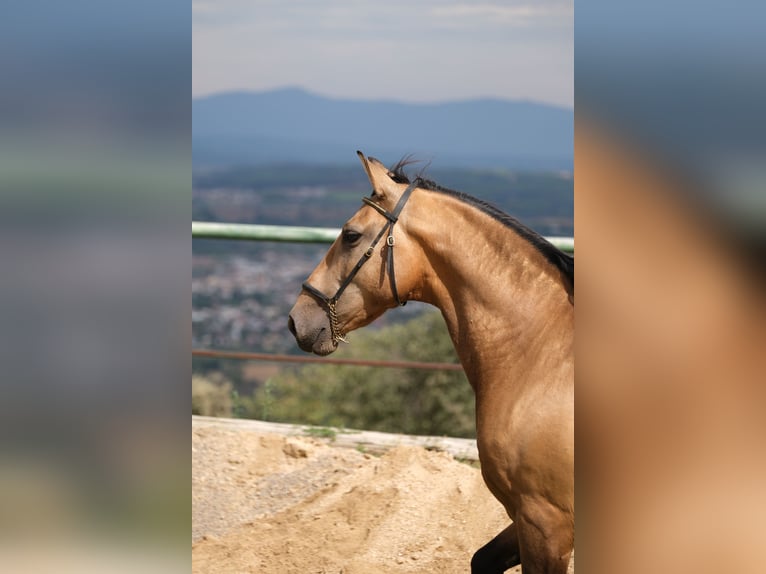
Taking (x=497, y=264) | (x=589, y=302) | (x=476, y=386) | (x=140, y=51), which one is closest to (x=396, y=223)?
(x=497, y=264)

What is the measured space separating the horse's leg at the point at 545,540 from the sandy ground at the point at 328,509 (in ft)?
4.12

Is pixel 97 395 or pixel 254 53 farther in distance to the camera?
pixel 254 53

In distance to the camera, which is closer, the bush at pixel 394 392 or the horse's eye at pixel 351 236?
the horse's eye at pixel 351 236

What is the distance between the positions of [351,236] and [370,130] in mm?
60424

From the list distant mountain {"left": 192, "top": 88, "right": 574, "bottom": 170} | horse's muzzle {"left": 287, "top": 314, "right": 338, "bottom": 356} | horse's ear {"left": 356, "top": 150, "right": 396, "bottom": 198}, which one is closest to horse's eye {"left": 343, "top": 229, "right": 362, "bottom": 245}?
horse's ear {"left": 356, "top": 150, "right": 396, "bottom": 198}

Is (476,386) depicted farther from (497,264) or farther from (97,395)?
(97,395)

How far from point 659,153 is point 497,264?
212 centimetres

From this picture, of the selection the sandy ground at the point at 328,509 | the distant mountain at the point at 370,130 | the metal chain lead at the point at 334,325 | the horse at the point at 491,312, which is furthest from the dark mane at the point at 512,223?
the distant mountain at the point at 370,130

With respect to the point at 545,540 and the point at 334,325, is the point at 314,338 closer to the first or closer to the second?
the point at 334,325

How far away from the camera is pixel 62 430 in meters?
1.08

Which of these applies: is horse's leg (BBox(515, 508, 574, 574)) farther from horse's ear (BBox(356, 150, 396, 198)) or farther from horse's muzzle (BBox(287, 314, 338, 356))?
horse's ear (BBox(356, 150, 396, 198))

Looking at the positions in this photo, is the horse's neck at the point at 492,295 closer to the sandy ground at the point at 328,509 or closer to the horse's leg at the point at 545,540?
the horse's leg at the point at 545,540

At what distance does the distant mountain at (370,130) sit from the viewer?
5966 cm

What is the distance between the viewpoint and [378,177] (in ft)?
9.75
